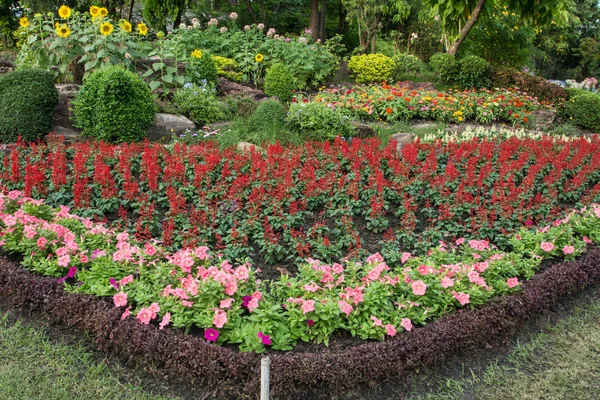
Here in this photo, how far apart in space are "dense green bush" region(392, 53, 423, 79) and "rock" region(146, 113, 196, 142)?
7.06 m

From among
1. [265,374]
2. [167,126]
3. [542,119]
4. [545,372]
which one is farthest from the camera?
[542,119]

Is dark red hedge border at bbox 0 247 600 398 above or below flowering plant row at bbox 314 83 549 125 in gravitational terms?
below

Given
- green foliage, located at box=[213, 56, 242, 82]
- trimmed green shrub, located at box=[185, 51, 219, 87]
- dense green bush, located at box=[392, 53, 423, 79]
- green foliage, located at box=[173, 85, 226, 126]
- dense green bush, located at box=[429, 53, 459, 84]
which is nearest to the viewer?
green foliage, located at box=[173, 85, 226, 126]

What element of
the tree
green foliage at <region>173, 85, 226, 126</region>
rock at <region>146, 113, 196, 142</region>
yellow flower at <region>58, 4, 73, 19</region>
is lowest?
rock at <region>146, 113, 196, 142</region>

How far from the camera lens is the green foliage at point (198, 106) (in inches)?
309

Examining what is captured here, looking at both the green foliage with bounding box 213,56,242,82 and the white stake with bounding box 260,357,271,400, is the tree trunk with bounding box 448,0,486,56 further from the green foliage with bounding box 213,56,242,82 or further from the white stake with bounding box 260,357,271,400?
the white stake with bounding box 260,357,271,400

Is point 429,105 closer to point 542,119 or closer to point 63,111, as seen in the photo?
point 542,119

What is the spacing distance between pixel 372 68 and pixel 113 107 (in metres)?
7.35

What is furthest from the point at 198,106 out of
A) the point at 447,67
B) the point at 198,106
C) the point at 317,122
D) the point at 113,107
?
the point at 447,67

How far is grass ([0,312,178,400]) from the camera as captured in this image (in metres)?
2.85

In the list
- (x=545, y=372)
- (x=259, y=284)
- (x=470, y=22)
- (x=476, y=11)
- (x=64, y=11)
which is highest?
(x=476, y=11)

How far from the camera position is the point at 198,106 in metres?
7.85

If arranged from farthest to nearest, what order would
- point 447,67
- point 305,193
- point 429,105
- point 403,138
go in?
point 447,67 < point 429,105 < point 403,138 < point 305,193

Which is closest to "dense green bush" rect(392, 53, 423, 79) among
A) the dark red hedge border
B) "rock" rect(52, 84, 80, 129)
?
"rock" rect(52, 84, 80, 129)
